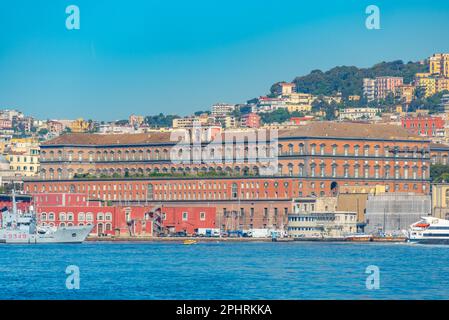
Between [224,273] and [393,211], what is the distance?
59069 millimetres

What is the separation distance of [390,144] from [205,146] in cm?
1653

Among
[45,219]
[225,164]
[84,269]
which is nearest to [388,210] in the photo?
[225,164]

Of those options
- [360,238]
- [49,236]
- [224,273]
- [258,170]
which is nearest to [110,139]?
[258,170]

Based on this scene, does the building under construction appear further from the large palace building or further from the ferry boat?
the ferry boat

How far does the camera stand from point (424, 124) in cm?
18562

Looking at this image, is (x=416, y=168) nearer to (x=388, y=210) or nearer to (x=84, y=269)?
(x=388, y=210)

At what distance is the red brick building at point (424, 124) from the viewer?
183 meters

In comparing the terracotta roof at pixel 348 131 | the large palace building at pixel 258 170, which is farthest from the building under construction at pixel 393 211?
the terracotta roof at pixel 348 131

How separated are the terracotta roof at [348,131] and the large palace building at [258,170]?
88 mm

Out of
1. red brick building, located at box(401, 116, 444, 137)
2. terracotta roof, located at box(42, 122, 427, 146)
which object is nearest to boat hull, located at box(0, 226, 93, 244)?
terracotta roof, located at box(42, 122, 427, 146)

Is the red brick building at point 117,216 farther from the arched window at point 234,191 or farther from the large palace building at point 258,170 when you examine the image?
the large palace building at point 258,170

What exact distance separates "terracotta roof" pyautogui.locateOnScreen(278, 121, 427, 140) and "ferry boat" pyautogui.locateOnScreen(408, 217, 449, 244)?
22.6m

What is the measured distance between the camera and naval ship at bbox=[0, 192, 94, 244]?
111m

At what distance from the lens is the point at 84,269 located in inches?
2726
